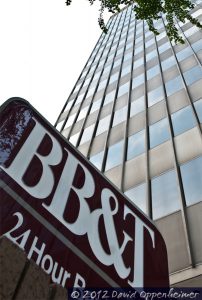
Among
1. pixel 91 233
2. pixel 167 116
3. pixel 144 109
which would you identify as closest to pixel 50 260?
pixel 91 233

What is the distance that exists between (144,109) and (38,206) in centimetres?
1498

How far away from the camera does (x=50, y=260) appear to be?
230 cm

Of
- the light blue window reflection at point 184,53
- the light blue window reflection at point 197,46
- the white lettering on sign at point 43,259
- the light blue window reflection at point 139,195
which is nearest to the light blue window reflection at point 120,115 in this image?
the light blue window reflection at point 184,53

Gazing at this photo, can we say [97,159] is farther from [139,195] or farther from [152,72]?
[152,72]

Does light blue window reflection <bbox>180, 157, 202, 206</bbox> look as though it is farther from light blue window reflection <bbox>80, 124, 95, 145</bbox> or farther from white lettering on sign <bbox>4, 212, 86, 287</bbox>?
light blue window reflection <bbox>80, 124, 95, 145</bbox>

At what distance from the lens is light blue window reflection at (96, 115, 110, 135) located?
18122 millimetres

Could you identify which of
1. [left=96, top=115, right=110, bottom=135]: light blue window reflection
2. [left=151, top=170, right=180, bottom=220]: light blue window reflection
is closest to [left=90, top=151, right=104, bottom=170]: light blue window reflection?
[left=96, top=115, right=110, bottom=135]: light blue window reflection

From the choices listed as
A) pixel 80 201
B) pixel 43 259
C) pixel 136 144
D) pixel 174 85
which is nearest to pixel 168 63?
pixel 174 85

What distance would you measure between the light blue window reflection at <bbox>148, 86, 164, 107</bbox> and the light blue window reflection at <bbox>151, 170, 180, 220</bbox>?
6574 mm

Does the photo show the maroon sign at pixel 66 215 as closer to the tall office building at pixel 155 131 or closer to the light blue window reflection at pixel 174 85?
the tall office building at pixel 155 131

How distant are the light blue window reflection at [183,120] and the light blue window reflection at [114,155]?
2460 mm

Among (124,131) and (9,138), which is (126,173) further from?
(9,138)

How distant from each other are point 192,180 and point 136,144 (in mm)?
4523

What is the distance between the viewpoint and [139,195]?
11.2m
